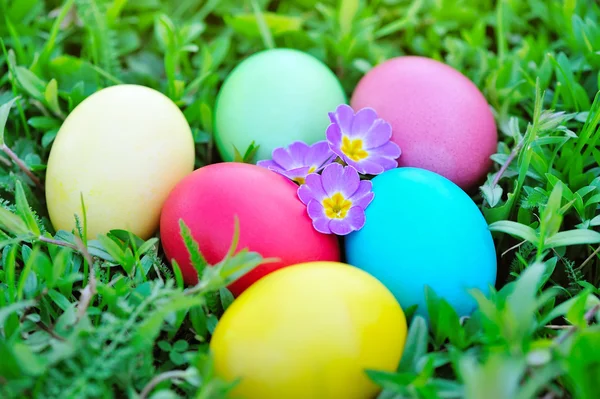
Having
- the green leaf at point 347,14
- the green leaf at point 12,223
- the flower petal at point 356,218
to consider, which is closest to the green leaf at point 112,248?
the green leaf at point 12,223

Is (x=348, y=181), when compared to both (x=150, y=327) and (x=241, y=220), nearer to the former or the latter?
(x=241, y=220)

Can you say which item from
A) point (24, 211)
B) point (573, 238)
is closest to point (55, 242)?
point (24, 211)

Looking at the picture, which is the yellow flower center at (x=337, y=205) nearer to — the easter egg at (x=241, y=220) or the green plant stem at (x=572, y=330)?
the easter egg at (x=241, y=220)

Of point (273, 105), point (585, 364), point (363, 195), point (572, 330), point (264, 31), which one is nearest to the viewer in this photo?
point (585, 364)

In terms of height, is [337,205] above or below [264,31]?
below

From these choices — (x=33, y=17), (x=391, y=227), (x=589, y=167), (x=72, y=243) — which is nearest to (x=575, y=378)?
(x=391, y=227)
